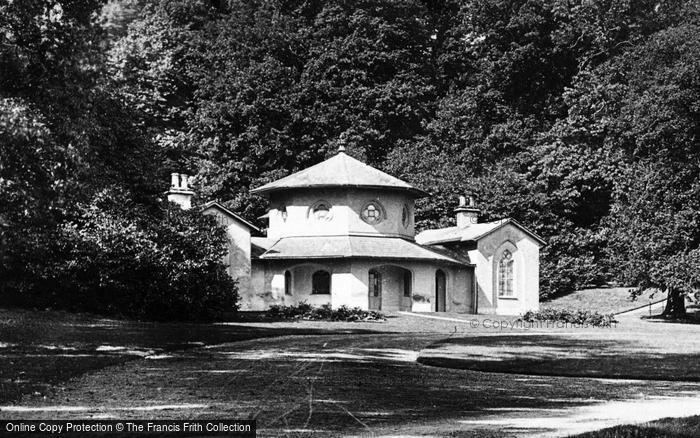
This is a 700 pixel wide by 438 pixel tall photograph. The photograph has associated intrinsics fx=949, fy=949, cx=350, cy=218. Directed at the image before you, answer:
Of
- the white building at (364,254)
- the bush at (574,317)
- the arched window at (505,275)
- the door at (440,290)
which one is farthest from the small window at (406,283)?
the bush at (574,317)

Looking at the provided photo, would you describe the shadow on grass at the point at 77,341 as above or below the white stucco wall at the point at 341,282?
below

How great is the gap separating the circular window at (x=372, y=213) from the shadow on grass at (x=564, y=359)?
2190 cm

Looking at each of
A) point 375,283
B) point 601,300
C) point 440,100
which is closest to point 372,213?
point 375,283

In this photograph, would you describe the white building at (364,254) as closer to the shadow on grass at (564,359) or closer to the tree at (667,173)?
the tree at (667,173)

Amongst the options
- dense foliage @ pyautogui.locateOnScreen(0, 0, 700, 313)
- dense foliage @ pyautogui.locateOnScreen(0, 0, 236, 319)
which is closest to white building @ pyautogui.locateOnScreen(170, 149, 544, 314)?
dense foliage @ pyautogui.locateOnScreen(0, 0, 700, 313)

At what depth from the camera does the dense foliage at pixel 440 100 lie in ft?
195

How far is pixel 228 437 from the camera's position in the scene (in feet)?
36.3

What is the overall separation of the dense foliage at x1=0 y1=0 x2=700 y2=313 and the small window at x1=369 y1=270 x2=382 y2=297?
12.1 m

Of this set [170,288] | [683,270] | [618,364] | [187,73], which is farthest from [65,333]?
[187,73]

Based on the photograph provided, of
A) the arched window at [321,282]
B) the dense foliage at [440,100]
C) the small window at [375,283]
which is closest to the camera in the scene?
the small window at [375,283]

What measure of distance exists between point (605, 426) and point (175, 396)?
656 centimetres

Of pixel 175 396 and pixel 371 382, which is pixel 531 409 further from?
pixel 175 396

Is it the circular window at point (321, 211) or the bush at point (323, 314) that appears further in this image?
the circular window at point (321, 211)

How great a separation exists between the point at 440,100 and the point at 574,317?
99.9 ft
